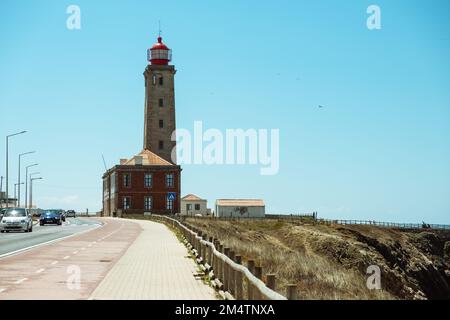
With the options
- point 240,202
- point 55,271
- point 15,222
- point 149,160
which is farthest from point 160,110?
point 55,271

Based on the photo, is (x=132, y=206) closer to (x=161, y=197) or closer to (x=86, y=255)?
(x=161, y=197)

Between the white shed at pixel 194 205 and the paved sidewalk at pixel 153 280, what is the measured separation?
310 feet

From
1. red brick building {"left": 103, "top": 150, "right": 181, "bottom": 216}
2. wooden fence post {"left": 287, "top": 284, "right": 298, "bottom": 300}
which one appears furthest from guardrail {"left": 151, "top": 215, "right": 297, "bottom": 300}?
red brick building {"left": 103, "top": 150, "right": 181, "bottom": 216}

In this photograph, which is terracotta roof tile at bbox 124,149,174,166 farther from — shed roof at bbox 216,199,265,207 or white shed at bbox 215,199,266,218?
shed roof at bbox 216,199,265,207

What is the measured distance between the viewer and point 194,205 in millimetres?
122125

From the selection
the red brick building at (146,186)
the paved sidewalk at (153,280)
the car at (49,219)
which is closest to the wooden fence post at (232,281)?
the paved sidewalk at (153,280)

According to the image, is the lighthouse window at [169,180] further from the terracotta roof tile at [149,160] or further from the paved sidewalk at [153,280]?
the paved sidewalk at [153,280]

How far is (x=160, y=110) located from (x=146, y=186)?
1296cm

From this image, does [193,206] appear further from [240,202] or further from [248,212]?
[248,212]

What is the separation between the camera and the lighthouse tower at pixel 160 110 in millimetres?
107438

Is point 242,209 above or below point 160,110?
below

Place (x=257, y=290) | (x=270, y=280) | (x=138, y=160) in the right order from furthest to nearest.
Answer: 1. (x=138, y=160)
2. (x=257, y=290)
3. (x=270, y=280)
